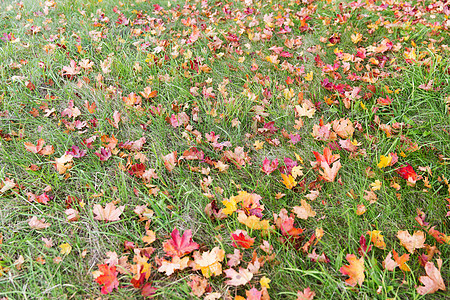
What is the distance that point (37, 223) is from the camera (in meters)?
1.85

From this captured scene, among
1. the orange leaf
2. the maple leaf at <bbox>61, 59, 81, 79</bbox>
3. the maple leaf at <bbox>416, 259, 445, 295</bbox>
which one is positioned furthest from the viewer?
the maple leaf at <bbox>61, 59, 81, 79</bbox>

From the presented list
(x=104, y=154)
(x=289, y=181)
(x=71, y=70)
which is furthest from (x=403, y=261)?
(x=71, y=70)

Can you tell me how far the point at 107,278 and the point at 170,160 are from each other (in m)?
0.87

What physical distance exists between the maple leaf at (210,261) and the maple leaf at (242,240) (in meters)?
0.09

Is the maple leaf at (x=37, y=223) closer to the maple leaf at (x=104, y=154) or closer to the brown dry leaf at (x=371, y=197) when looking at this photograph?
the maple leaf at (x=104, y=154)

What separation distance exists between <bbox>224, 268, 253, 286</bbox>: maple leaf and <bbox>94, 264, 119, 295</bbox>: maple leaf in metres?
0.58

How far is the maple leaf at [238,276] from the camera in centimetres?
153

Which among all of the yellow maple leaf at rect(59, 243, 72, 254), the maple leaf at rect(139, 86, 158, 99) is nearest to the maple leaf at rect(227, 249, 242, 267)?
the yellow maple leaf at rect(59, 243, 72, 254)

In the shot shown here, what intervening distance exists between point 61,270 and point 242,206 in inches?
42.1

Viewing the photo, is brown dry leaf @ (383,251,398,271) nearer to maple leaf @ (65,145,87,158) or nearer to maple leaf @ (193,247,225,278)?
maple leaf @ (193,247,225,278)

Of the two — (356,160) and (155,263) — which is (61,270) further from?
(356,160)

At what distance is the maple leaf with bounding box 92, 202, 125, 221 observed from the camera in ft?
6.14

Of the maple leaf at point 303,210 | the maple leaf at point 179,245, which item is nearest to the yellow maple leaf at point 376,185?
the maple leaf at point 303,210

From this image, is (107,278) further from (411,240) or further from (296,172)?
(411,240)
